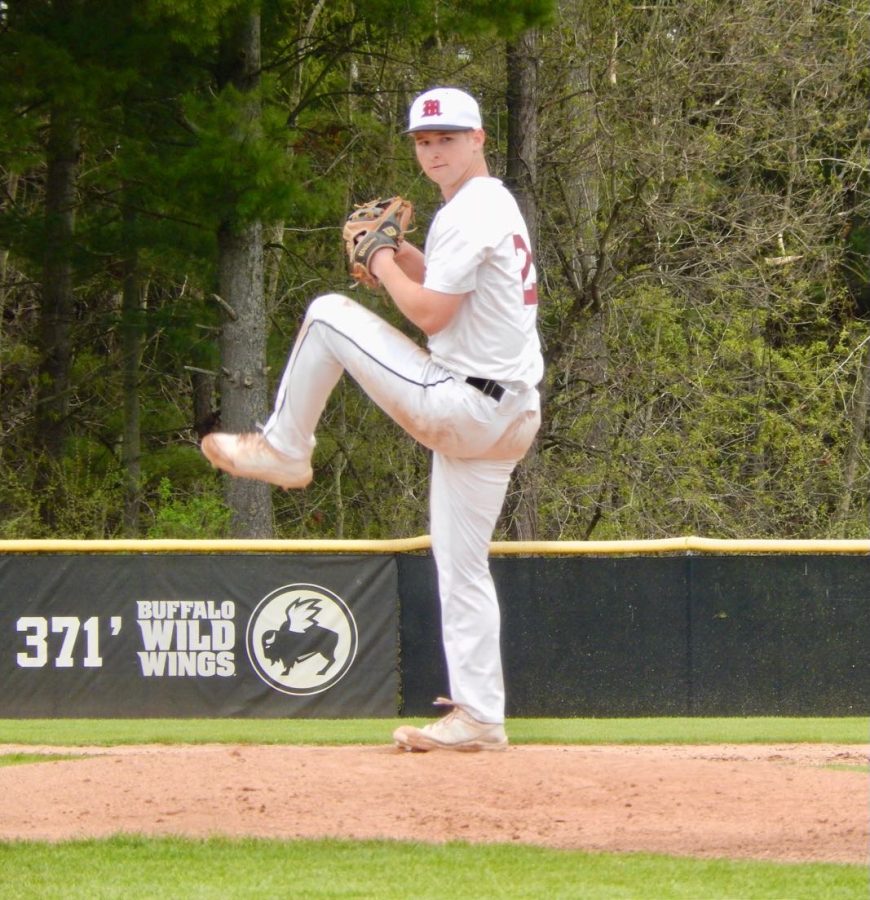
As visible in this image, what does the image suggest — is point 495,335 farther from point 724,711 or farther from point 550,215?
point 550,215

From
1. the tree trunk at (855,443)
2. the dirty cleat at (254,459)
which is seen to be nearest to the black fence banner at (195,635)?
the dirty cleat at (254,459)

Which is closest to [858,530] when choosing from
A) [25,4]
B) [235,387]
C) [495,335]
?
[235,387]

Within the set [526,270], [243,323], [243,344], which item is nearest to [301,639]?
[243,344]

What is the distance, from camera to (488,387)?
523 centimetres

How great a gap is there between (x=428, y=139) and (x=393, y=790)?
2.42 m

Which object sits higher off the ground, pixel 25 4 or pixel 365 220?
pixel 25 4

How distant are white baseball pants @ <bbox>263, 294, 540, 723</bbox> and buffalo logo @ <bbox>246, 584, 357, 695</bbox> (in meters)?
5.56

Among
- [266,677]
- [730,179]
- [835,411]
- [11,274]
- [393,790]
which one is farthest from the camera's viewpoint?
[11,274]

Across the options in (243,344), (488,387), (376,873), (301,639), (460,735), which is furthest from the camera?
(243,344)

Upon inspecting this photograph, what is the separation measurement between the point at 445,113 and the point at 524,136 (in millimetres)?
11525

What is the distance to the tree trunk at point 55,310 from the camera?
1819cm

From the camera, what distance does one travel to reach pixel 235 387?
15.5 metres

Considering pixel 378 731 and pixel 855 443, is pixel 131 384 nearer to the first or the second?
pixel 855 443

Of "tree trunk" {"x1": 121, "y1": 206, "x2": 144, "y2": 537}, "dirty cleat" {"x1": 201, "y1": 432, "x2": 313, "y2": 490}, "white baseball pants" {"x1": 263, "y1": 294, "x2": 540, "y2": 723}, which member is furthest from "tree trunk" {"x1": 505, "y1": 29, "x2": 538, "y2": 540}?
"dirty cleat" {"x1": 201, "y1": 432, "x2": 313, "y2": 490}
